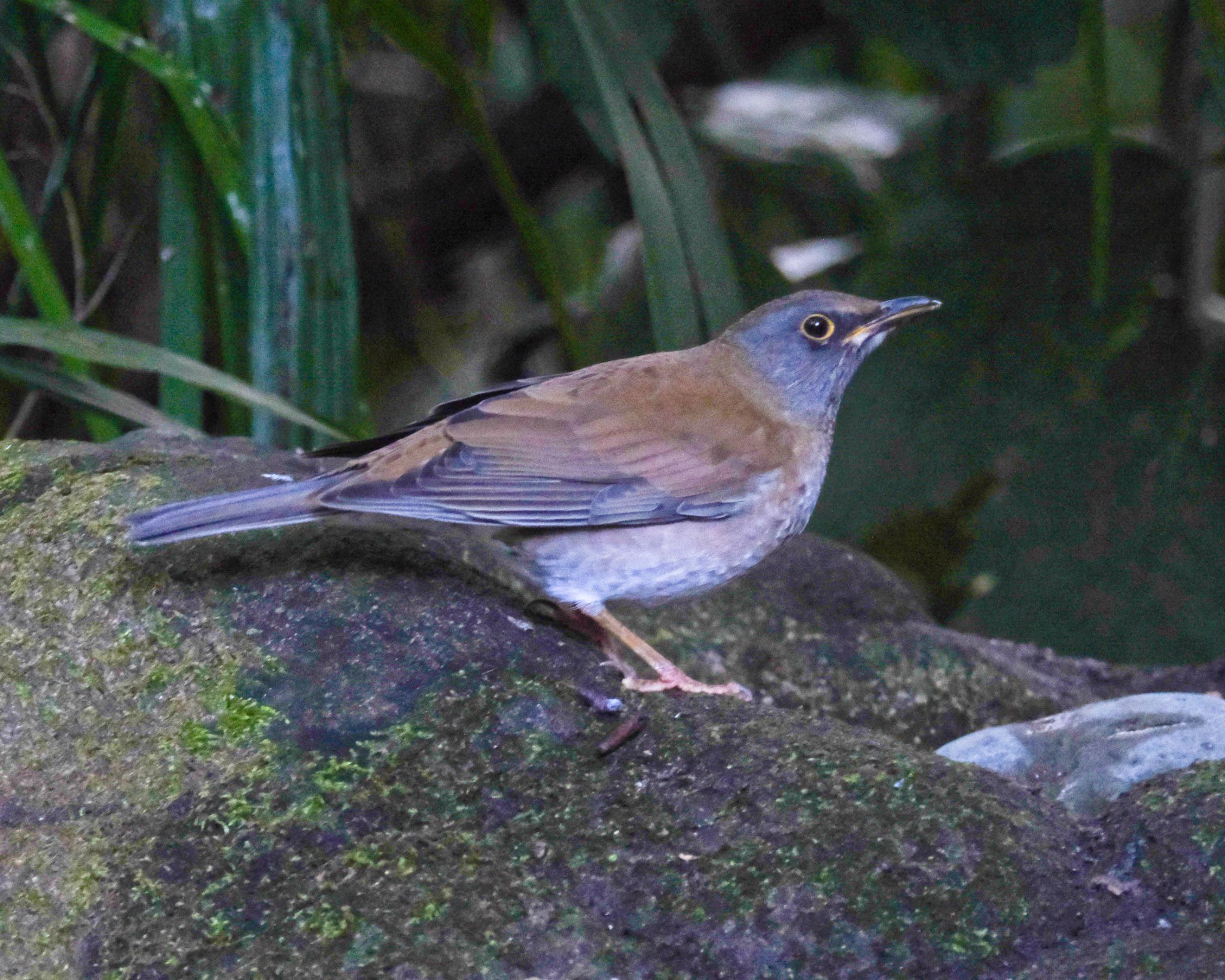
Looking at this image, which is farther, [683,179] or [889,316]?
[683,179]

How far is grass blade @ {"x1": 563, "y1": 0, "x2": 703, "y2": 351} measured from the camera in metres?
3.96

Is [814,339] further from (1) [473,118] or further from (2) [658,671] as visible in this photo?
(1) [473,118]

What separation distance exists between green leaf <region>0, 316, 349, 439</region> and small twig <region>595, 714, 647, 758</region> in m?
1.60

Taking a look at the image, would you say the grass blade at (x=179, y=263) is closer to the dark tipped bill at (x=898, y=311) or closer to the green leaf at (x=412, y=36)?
the green leaf at (x=412, y=36)

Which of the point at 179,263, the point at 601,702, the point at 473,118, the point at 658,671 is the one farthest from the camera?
the point at 473,118

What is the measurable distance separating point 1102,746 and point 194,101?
2856 millimetres

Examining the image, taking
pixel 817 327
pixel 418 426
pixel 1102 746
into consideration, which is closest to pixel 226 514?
pixel 418 426

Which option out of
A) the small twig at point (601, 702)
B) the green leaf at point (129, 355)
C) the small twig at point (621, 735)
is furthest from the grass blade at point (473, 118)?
the small twig at point (621, 735)

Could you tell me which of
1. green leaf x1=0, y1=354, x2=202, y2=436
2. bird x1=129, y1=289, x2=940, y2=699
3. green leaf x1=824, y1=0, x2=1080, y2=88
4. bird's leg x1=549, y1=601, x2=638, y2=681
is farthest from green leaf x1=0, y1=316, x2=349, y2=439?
green leaf x1=824, y1=0, x2=1080, y2=88

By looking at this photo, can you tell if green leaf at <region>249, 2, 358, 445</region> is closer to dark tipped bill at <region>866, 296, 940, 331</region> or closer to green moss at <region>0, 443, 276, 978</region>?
green moss at <region>0, 443, 276, 978</region>

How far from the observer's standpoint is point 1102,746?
270 centimetres

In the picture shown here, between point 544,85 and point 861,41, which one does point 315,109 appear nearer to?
point 544,85

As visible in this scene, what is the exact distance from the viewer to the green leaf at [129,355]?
3604 millimetres

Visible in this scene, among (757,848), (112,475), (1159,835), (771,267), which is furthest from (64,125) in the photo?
(1159,835)
